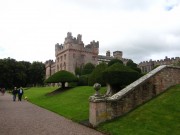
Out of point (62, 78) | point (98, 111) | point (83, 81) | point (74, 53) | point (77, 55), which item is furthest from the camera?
point (77, 55)

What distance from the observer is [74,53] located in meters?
70.7

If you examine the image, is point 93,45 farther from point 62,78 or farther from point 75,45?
point 62,78

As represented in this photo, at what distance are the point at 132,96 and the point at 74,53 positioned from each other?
5906cm

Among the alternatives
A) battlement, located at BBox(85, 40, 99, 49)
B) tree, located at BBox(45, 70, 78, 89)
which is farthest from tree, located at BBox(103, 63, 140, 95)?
battlement, located at BBox(85, 40, 99, 49)

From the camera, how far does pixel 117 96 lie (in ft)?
37.7

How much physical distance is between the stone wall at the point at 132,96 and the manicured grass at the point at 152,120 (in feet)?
1.17

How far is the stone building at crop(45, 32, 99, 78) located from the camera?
230 feet

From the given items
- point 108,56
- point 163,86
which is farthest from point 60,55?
point 163,86

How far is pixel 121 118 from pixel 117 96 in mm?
990

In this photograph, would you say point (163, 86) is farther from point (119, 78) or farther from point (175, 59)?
point (175, 59)

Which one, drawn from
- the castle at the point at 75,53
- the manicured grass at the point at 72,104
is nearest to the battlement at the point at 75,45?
the castle at the point at 75,53

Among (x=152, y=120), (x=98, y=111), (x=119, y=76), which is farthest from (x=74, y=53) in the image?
(x=152, y=120)

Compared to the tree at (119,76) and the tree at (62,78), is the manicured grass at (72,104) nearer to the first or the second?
the tree at (119,76)

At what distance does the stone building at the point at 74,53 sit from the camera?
7000cm
